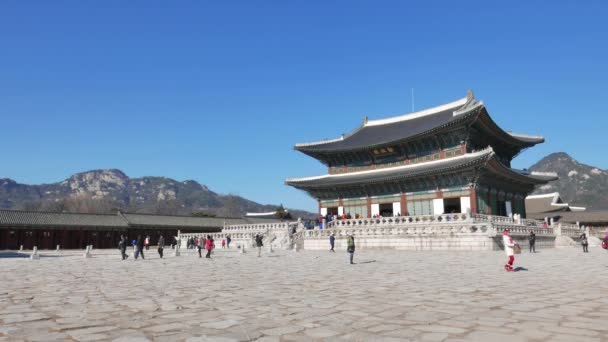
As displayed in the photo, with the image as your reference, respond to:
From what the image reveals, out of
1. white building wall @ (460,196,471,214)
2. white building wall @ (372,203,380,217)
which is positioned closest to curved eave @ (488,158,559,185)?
white building wall @ (460,196,471,214)

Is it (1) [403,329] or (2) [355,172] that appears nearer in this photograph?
(1) [403,329]

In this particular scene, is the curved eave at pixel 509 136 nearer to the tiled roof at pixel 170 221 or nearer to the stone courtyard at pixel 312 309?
the stone courtyard at pixel 312 309

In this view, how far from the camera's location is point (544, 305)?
8234mm

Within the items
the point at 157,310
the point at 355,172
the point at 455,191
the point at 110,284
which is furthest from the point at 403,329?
the point at 355,172

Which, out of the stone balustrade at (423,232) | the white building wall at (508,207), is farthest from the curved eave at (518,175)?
the stone balustrade at (423,232)

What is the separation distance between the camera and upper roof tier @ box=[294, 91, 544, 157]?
37.1 metres

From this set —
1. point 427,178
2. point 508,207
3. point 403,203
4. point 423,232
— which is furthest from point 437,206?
point 423,232

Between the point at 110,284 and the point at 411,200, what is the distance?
31.1 m

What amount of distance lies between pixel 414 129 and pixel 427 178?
7.56 meters

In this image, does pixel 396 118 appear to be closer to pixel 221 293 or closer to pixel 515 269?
pixel 515 269

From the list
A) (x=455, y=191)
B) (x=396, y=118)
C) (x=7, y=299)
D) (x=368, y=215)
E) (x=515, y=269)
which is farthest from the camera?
(x=396, y=118)

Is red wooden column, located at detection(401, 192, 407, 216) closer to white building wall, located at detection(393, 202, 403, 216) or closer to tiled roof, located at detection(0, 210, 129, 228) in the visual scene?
white building wall, located at detection(393, 202, 403, 216)

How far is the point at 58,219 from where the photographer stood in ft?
167

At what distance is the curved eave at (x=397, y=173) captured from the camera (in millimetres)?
34094
